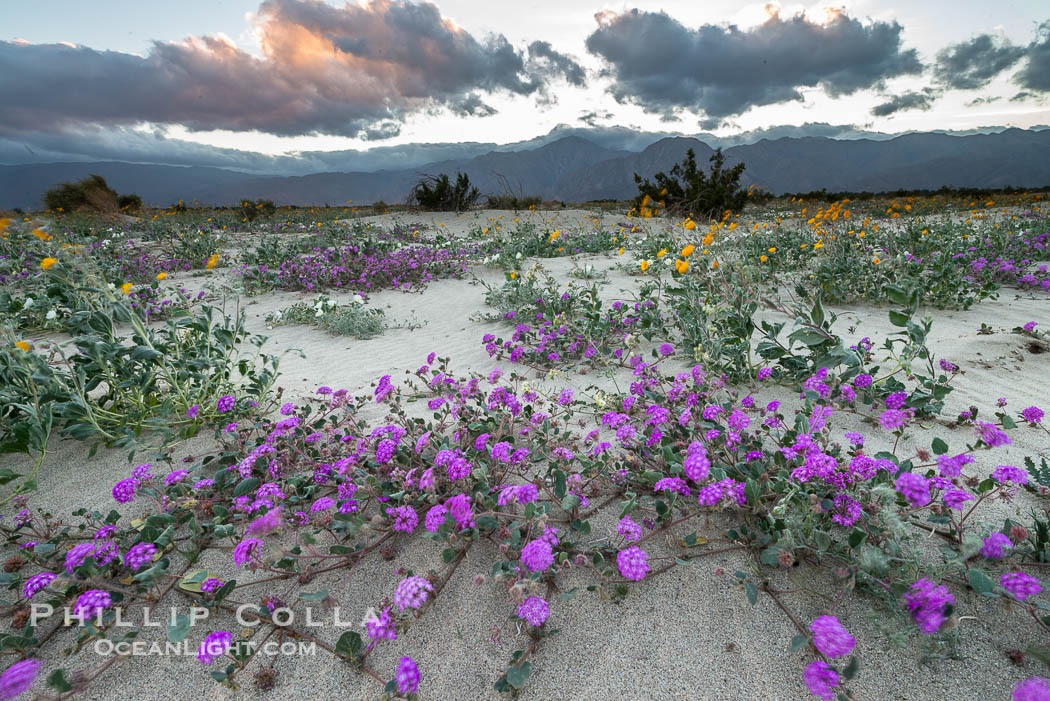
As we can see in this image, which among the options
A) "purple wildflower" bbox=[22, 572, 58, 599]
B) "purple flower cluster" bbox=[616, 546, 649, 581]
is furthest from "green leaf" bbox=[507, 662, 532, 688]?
"purple wildflower" bbox=[22, 572, 58, 599]

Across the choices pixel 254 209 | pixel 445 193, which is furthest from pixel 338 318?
pixel 254 209

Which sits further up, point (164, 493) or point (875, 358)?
point (875, 358)

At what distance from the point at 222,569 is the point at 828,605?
2422 millimetres

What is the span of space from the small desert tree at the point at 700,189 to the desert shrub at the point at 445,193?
21.6 ft

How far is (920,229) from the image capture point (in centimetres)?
753

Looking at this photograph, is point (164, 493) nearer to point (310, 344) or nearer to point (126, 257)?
point (310, 344)

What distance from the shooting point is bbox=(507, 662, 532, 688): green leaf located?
52.4 inches

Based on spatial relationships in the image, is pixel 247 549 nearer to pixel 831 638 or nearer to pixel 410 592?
pixel 410 592

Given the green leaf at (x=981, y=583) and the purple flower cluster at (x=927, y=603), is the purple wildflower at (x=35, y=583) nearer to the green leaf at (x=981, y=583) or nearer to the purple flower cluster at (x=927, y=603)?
the purple flower cluster at (x=927, y=603)

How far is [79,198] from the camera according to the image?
1916 centimetres

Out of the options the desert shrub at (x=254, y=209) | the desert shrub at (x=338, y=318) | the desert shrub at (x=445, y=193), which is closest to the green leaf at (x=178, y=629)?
the desert shrub at (x=338, y=318)

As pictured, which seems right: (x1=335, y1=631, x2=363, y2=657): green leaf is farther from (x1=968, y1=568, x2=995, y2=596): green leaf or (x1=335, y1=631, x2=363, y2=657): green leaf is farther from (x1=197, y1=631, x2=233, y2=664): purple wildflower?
(x1=968, y1=568, x2=995, y2=596): green leaf

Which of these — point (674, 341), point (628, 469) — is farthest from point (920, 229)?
point (628, 469)

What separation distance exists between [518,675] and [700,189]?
16.7 m
